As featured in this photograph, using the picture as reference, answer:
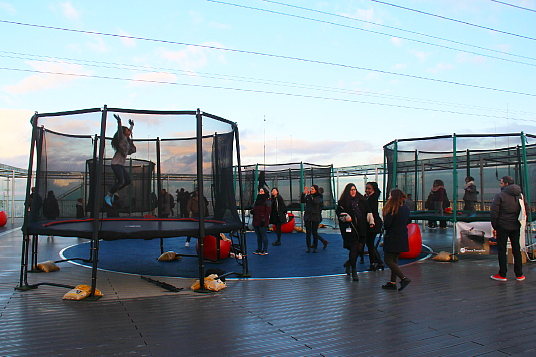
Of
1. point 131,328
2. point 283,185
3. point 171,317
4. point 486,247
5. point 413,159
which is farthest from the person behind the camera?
point 283,185

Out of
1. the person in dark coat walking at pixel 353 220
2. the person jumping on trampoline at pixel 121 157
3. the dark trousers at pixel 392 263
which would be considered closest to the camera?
the dark trousers at pixel 392 263

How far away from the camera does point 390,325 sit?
4.17m

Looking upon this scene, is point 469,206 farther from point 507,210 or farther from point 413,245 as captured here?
point 507,210

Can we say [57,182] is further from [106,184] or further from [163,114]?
[163,114]

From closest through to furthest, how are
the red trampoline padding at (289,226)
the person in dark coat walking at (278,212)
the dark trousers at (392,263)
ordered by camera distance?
1. the dark trousers at (392,263)
2. the person in dark coat walking at (278,212)
3. the red trampoline padding at (289,226)

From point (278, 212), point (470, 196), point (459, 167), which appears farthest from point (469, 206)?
point (278, 212)

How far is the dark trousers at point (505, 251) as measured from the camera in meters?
6.41

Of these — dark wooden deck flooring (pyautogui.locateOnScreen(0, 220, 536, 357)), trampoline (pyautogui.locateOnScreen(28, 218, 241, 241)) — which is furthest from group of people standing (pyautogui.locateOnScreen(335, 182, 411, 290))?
trampoline (pyautogui.locateOnScreen(28, 218, 241, 241))

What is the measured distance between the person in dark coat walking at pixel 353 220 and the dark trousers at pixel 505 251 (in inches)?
75.8

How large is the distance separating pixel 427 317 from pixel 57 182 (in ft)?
17.9

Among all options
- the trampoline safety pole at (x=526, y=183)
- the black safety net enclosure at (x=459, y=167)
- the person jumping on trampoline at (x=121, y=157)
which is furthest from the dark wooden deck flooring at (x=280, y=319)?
the black safety net enclosure at (x=459, y=167)

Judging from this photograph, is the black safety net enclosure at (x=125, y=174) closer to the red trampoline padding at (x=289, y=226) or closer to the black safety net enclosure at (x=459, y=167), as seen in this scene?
the black safety net enclosure at (x=459, y=167)

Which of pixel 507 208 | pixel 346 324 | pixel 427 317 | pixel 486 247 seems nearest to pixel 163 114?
pixel 346 324

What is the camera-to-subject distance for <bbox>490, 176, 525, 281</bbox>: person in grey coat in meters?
6.46
